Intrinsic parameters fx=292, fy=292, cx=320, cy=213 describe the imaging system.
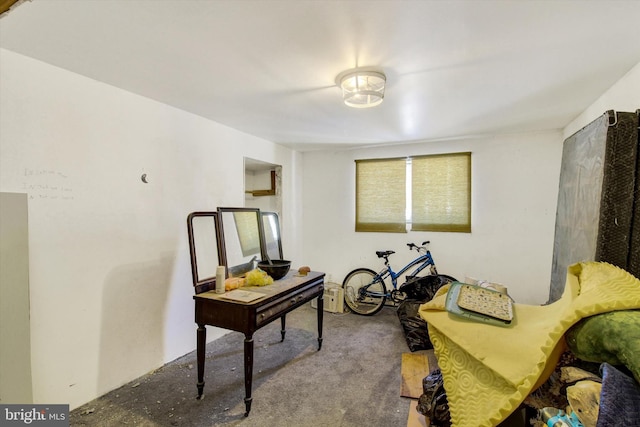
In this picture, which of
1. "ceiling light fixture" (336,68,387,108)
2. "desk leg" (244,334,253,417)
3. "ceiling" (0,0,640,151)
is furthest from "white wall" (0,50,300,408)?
"ceiling light fixture" (336,68,387,108)

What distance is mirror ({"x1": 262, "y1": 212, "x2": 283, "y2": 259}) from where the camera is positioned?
10.1 ft

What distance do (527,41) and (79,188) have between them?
2.82 metres

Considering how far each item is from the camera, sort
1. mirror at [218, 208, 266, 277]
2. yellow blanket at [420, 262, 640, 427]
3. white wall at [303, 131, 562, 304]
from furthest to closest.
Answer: white wall at [303, 131, 562, 304]
mirror at [218, 208, 266, 277]
yellow blanket at [420, 262, 640, 427]

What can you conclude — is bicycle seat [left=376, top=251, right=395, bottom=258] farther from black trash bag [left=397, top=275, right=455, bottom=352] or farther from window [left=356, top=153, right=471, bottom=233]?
black trash bag [left=397, top=275, right=455, bottom=352]

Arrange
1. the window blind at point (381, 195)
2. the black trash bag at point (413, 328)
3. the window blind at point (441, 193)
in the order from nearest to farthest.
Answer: the black trash bag at point (413, 328) < the window blind at point (441, 193) < the window blind at point (381, 195)

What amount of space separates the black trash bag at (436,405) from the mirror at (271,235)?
194cm

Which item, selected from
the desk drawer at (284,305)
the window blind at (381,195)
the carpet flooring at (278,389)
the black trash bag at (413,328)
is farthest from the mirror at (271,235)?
the black trash bag at (413,328)

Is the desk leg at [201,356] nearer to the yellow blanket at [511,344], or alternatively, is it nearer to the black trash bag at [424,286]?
the yellow blanket at [511,344]

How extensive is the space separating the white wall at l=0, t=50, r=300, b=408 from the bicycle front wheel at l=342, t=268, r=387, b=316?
2042 mm

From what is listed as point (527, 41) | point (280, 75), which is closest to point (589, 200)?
point (527, 41)

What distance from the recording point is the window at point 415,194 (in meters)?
3.66

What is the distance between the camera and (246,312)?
192 cm

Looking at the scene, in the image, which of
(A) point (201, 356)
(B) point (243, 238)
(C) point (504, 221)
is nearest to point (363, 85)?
(B) point (243, 238)

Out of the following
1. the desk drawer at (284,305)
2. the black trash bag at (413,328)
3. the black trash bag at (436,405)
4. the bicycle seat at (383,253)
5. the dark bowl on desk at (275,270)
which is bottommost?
the black trash bag at (413,328)
